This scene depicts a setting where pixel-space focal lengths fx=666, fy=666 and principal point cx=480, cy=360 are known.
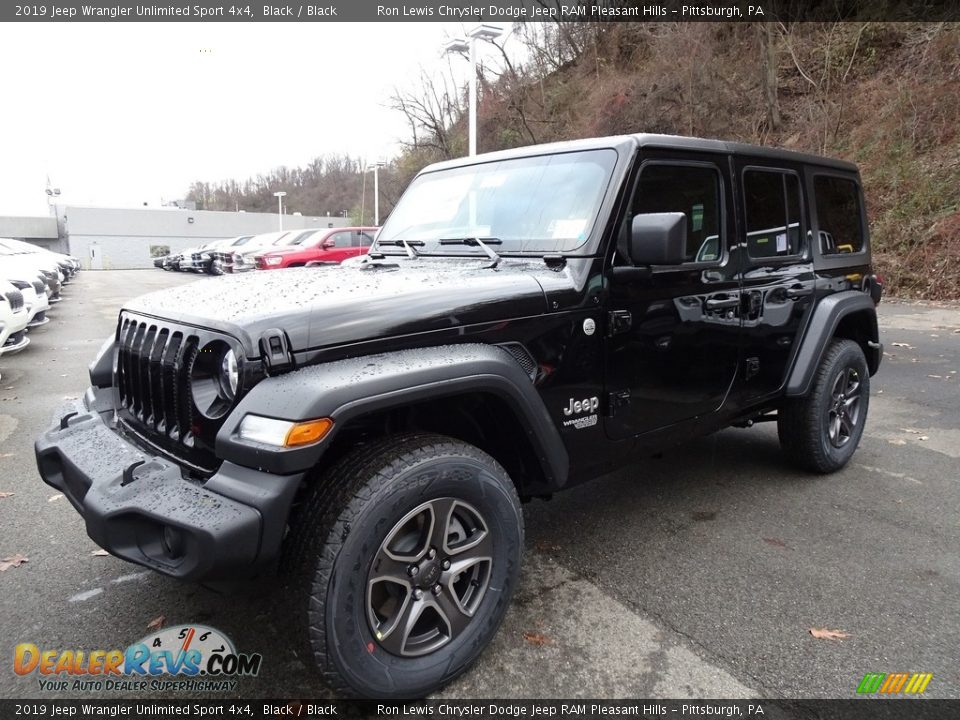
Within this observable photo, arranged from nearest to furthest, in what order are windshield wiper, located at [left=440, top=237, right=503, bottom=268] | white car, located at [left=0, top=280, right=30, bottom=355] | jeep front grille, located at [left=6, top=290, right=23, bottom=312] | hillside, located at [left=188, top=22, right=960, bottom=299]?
windshield wiper, located at [left=440, top=237, right=503, bottom=268]
white car, located at [left=0, top=280, right=30, bottom=355]
jeep front grille, located at [left=6, top=290, right=23, bottom=312]
hillside, located at [left=188, top=22, right=960, bottom=299]

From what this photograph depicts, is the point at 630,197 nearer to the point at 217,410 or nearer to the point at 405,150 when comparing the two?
the point at 217,410

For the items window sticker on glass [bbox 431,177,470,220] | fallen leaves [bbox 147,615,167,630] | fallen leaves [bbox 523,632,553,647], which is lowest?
fallen leaves [bbox 147,615,167,630]

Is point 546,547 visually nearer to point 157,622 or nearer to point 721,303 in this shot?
point 721,303

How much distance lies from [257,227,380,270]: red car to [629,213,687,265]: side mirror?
14.0 meters

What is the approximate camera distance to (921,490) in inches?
158

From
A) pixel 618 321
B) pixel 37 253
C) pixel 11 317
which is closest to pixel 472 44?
pixel 11 317

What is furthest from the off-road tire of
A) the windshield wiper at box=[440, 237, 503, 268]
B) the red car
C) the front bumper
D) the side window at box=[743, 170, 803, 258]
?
the red car

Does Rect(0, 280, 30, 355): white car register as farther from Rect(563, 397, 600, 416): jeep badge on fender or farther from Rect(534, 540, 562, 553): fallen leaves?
Rect(563, 397, 600, 416): jeep badge on fender

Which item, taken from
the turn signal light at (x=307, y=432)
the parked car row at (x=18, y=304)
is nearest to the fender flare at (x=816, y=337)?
the turn signal light at (x=307, y=432)

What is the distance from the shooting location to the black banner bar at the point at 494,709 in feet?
7.15

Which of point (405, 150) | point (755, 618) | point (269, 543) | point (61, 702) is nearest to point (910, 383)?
point (755, 618)

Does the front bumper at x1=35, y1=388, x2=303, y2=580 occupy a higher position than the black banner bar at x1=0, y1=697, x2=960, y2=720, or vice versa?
the front bumper at x1=35, y1=388, x2=303, y2=580

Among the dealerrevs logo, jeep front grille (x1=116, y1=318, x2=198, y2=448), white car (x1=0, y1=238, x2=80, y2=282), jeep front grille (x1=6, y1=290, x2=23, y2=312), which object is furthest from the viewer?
white car (x1=0, y1=238, x2=80, y2=282)

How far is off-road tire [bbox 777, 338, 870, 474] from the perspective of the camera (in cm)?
396
